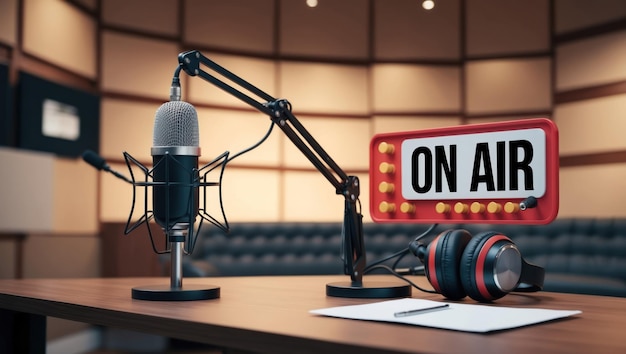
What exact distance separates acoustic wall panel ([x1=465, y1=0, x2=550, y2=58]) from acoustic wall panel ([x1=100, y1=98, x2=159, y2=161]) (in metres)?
2.47

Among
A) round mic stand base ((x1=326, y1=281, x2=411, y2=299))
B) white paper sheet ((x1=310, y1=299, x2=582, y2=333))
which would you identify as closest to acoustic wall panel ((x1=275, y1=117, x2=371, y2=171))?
round mic stand base ((x1=326, y1=281, x2=411, y2=299))

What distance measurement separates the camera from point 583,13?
14.8ft

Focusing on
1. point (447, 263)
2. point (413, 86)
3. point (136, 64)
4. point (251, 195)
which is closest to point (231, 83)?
point (136, 64)

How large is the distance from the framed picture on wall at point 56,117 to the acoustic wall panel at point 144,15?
56cm

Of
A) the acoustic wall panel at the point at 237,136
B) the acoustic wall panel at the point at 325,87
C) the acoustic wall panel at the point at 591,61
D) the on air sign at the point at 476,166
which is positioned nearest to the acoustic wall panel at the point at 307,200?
the acoustic wall panel at the point at 237,136

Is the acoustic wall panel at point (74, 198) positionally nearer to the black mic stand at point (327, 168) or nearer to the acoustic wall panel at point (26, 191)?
the acoustic wall panel at point (26, 191)

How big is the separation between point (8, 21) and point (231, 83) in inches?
66.1

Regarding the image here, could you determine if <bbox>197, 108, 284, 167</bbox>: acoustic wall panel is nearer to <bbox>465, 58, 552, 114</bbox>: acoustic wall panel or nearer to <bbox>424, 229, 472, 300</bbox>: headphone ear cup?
<bbox>465, 58, 552, 114</bbox>: acoustic wall panel

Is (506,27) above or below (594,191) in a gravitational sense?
above

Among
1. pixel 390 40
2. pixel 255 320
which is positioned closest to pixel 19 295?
pixel 255 320

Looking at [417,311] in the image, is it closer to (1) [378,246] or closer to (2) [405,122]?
(1) [378,246]

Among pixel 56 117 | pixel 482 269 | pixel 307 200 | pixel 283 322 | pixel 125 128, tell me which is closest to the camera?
pixel 283 322

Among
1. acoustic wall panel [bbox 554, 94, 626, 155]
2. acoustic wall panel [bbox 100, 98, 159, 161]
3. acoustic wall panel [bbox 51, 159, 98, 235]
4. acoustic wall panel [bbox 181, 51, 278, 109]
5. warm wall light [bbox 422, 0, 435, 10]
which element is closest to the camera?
acoustic wall panel [bbox 51, 159, 98, 235]

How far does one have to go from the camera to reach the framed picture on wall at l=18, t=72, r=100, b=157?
3.53m
